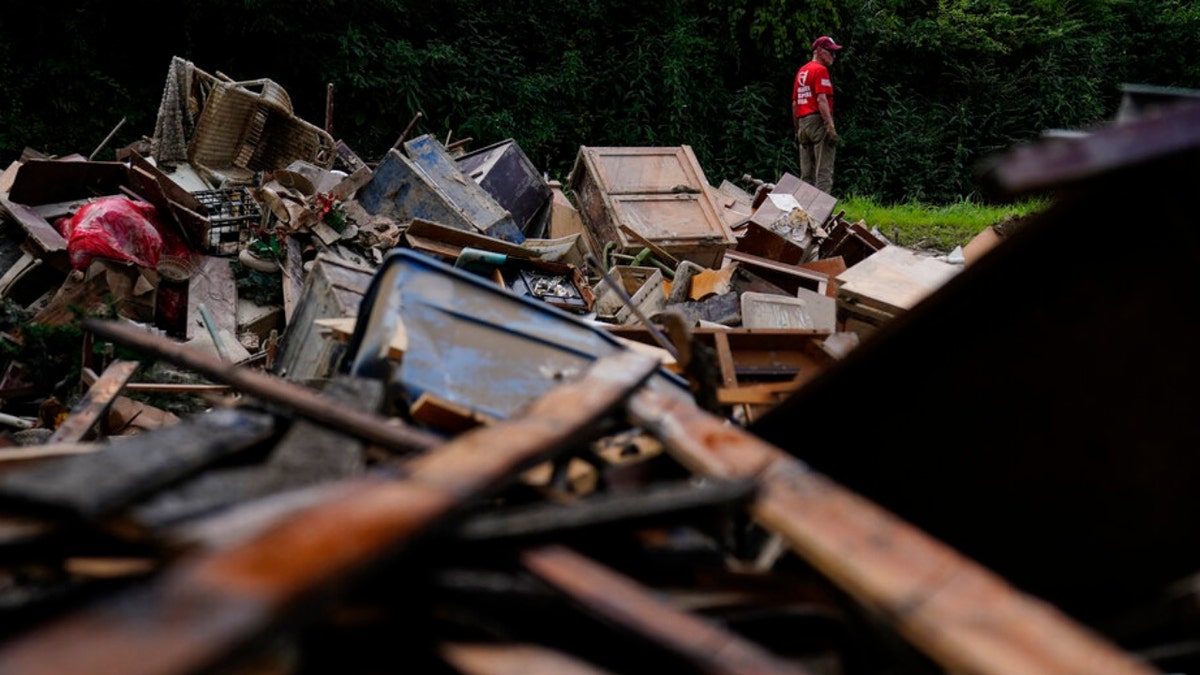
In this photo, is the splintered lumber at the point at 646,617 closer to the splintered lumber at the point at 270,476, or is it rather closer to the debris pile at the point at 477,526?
the debris pile at the point at 477,526

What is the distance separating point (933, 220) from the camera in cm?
978

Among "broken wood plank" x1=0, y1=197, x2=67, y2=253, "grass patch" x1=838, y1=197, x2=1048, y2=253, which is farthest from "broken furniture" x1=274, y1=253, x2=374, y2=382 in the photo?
"grass patch" x1=838, y1=197, x2=1048, y2=253

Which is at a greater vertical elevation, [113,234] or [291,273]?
[113,234]

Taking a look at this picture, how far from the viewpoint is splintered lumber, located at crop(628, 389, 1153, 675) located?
1.33 meters

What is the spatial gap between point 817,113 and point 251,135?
606cm

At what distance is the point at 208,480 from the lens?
159cm

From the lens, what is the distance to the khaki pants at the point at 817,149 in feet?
32.3

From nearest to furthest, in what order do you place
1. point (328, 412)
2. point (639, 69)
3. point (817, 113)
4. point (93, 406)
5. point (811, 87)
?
1. point (328, 412)
2. point (93, 406)
3. point (811, 87)
4. point (817, 113)
5. point (639, 69)

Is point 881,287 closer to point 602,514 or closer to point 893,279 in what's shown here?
point 893,279

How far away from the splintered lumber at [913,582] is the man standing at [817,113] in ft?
27.7

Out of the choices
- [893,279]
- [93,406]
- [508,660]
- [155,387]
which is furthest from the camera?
[893,279]

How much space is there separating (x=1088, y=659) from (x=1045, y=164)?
794mm

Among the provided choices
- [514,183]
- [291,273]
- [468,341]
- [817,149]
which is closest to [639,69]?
[817,149]

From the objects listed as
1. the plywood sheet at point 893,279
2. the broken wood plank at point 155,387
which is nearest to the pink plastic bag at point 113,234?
the broken wood plank at point 155,387
